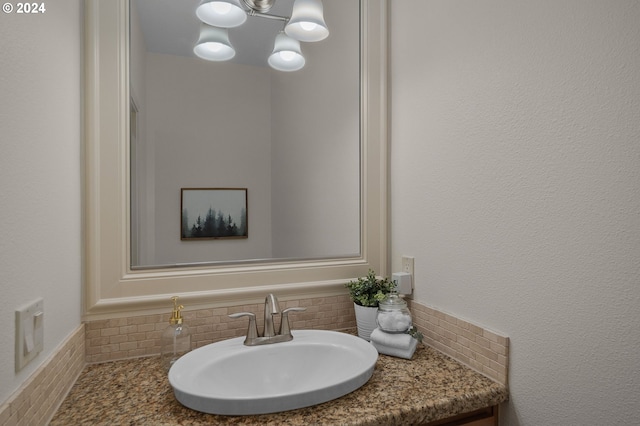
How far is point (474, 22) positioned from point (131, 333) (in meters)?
1.37

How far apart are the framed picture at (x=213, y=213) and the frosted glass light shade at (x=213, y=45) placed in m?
0.46

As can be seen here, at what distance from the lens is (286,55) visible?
135cm

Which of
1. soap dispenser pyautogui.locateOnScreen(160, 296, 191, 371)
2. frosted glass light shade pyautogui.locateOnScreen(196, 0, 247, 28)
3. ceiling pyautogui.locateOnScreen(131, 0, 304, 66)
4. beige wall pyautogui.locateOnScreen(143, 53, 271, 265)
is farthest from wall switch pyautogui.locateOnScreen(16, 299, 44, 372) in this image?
frosted glass light shade pyautogui.locateOnScreen(196, 0, 247, 28)

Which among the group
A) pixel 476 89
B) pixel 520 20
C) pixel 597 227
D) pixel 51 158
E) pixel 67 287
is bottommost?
pixel 67 287

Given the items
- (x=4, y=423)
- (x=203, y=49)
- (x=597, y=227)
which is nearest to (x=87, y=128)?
(x=203, y=49)

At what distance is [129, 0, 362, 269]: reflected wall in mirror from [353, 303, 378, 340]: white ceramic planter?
9.4 inches

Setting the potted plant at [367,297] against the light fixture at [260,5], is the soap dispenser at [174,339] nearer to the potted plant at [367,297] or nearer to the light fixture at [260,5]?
the potted plant at [367,297]

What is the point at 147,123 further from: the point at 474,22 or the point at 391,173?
the point at 474,22

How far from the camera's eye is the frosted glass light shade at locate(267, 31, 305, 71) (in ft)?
4.39

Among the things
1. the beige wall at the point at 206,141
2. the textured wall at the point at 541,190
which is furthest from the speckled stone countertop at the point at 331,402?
the beige wall at the point at 206,141

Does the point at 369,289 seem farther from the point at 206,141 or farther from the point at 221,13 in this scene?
the point at 221,13

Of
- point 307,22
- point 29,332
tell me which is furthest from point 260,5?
point 29,332

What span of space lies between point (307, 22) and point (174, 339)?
1.17 metres

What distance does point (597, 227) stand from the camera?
0.72 meters
